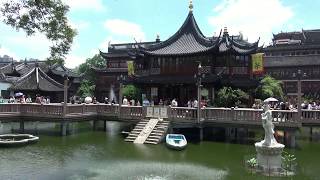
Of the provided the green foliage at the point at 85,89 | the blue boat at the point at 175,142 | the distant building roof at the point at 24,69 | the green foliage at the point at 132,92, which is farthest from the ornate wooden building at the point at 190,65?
the green foliage at the point at 85,89

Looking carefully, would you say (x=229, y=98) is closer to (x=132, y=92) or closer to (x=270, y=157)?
(x=270, y=157)

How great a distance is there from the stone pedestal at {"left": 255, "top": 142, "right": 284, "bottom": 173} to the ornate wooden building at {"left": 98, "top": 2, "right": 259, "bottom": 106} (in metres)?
18.9

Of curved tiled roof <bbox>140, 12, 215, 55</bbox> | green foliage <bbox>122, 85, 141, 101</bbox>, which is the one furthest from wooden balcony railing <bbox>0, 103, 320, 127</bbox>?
green foliage <bbox>122, 85, 141, 101</bbox>

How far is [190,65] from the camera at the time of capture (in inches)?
1547

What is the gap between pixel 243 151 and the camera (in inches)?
991

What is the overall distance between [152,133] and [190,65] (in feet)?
43.0

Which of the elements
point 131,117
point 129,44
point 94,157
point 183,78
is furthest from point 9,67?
point 94,157

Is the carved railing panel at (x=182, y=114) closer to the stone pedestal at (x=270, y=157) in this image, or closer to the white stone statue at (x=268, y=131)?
the white stone statue at (x=268, y=131)

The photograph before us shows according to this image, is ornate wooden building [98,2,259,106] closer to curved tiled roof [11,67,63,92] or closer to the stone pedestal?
curved tiled roof [11,67,63,92]

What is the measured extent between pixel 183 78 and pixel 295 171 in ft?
67.7

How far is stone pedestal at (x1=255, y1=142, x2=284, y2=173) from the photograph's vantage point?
18.1 meters

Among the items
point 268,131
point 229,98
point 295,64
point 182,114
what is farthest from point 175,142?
point 295,64

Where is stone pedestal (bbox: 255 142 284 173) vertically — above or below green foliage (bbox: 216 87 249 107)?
below

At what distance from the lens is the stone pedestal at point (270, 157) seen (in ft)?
59.4
